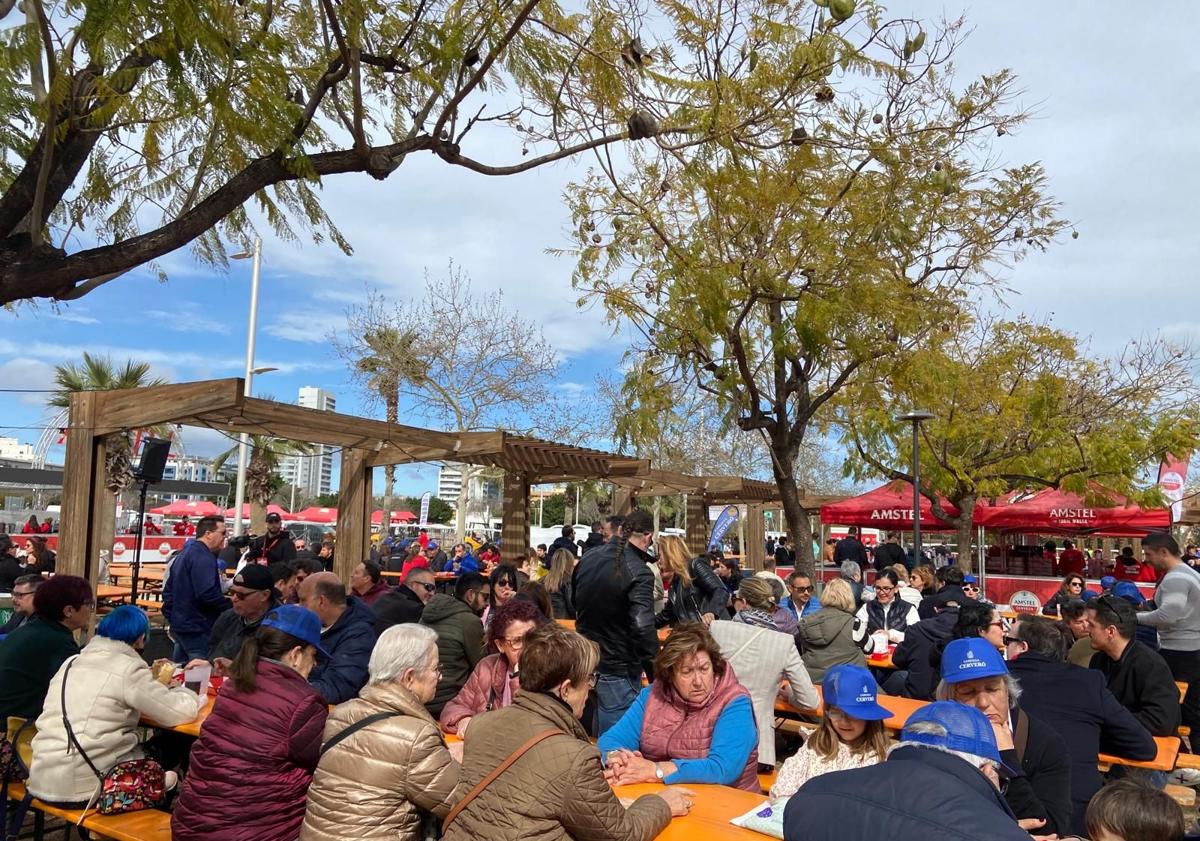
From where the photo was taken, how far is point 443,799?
9.34 feet

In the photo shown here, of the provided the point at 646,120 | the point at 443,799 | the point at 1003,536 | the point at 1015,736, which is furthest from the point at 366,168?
the point at 1003,536

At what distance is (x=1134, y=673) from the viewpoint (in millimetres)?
5109

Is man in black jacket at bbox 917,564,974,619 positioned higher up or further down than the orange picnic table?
higher up

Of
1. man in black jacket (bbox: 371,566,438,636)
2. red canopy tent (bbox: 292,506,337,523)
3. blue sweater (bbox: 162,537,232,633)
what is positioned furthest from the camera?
red canopy tent (bbox: 292,506,337,523)

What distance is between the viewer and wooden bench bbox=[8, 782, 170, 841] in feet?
12.3

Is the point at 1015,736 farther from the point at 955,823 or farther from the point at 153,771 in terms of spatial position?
the point at 153,771

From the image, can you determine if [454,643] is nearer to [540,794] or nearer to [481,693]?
[481,693]

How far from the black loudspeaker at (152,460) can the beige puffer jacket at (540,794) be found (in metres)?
8.79

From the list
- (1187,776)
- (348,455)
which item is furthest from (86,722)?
(348,455)

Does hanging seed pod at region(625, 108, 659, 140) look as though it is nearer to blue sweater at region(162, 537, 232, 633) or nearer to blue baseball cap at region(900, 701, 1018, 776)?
blue baseball cap at region(900, 701, 1018, 776)

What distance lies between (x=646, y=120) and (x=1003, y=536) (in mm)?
21011

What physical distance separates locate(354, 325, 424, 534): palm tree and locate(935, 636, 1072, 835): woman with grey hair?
21.8 metres

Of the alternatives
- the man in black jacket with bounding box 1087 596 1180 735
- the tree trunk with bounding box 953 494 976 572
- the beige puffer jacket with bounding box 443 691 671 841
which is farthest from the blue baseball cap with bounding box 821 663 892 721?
the tree trunk with bounding box 953 494 976 572

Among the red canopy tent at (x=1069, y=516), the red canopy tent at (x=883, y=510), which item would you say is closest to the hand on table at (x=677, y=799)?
the red canopy tent at (x=1069, y=516)
